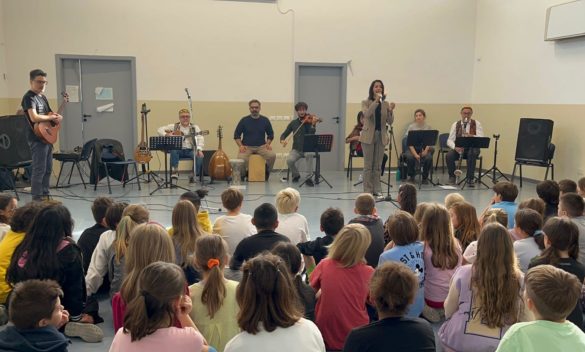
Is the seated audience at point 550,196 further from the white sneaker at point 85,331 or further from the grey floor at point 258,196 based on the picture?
the white sneaker at point 85,331

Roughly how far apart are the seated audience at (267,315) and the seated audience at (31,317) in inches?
26.1

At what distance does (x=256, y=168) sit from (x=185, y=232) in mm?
5633

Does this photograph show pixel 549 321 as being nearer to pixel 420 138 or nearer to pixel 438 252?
pixel 438 252

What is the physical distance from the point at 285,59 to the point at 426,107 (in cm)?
306

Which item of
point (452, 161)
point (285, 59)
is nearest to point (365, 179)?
point (452, 161)

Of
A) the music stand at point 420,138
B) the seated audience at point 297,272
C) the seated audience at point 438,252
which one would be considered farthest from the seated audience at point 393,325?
the music stand at point 420,138

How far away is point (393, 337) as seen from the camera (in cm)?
191

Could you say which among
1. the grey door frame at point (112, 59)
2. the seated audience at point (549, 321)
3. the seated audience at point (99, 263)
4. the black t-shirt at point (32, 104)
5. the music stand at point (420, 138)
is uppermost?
the grey door frame at point (112, 59)

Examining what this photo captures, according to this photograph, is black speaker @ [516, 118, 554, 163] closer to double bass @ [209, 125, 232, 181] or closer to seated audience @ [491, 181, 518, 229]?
seated audience @ [491, 181, 518, 229]

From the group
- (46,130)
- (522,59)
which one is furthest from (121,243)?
(522,59)

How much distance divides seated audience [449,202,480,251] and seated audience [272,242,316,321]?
1356 mm

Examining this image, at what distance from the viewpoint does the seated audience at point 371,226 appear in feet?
11.6

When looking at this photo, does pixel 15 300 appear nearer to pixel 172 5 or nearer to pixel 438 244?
pixel 438 244

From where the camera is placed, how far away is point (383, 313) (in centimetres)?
197
